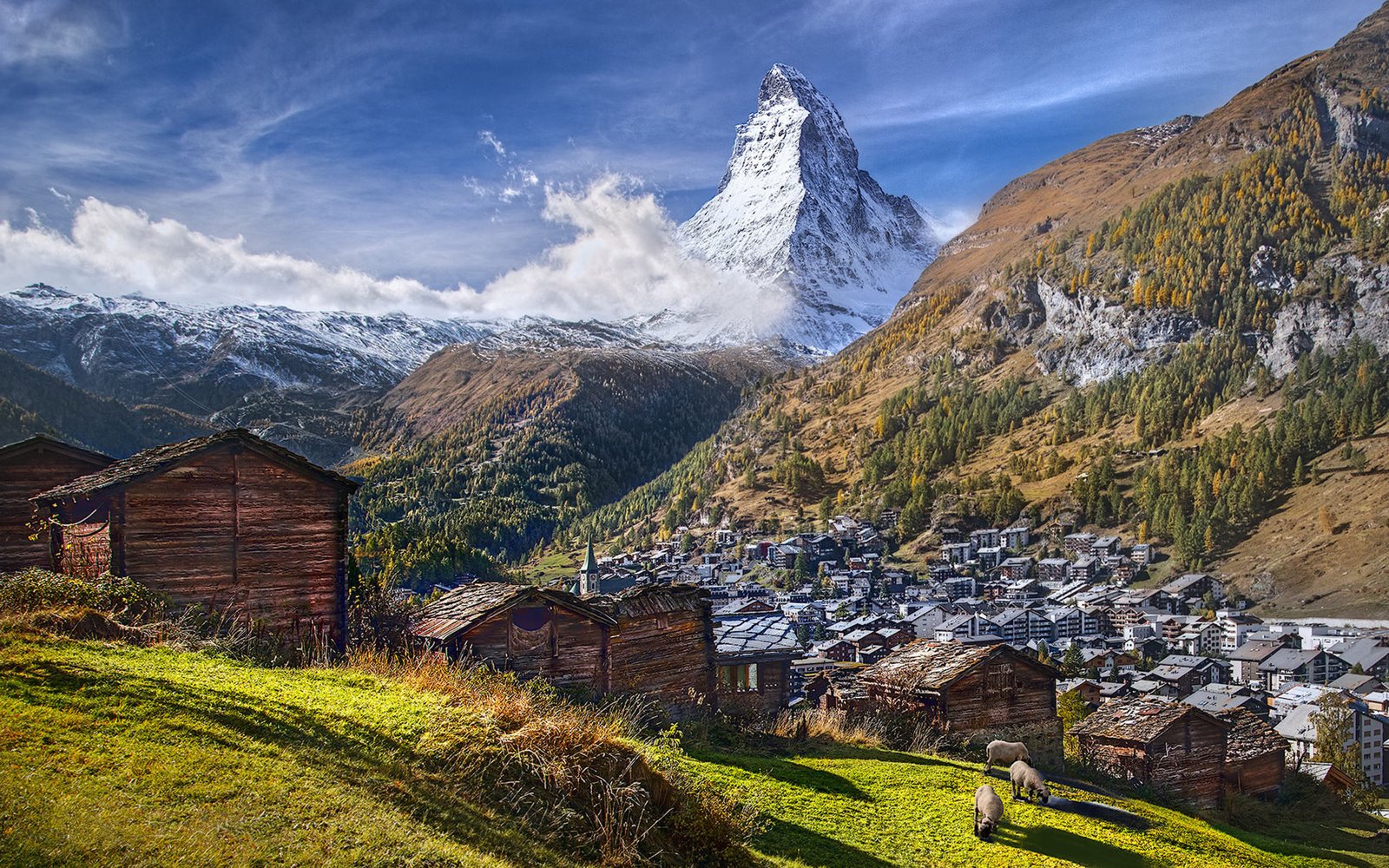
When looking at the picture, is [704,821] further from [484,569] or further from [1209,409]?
[1209,409]

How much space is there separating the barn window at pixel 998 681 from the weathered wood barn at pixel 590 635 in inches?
341

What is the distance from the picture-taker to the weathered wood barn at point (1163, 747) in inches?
1320

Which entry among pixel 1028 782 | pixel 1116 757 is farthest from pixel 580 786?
pixel 1116 757

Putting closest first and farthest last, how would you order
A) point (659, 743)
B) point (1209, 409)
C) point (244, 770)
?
point (244, 770) → point (659, 743) → point (1209, 409)

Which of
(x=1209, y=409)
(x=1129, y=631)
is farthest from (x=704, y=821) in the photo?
(x=1209, y=409)

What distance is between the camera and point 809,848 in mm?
12070

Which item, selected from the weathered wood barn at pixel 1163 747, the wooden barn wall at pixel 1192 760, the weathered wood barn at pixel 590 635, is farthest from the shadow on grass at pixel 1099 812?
the wooden barn wall at pixel 1192 760

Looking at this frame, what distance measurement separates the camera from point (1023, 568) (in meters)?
140

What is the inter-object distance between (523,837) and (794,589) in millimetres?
129258

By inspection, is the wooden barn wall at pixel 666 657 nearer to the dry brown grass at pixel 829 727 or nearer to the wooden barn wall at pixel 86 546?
the dry brown grass at pixel 829 727

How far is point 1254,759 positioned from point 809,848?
34476 millimetres

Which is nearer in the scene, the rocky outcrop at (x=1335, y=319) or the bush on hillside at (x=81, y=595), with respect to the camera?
the bush on hillside at (x=81, y=595)

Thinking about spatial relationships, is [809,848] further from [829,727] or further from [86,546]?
[86,546]

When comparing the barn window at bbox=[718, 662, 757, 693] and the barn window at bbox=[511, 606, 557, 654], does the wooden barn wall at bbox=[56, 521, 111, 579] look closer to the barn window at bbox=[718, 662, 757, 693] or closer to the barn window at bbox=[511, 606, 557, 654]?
the barn window at bbox=[511, 606, 557, 654]
